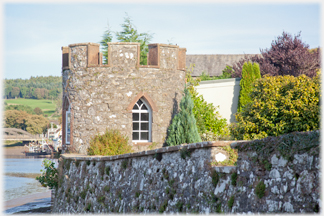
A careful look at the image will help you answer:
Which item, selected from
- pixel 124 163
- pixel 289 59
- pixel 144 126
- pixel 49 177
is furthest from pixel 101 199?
pixel 289 59

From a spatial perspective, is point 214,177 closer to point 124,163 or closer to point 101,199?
point 124,163

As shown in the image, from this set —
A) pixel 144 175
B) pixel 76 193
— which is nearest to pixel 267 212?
pixel 144 175

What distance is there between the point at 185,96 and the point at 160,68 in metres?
1.37

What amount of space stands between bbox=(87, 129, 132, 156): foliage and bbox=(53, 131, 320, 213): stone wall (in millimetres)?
1681

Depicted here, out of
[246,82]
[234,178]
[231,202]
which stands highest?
[246,82]

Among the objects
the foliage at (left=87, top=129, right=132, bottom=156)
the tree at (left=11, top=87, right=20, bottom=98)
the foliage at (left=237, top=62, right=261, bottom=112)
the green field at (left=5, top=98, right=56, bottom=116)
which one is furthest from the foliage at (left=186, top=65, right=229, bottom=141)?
the green field at (left=5, top=98, right=56, bottom=116)

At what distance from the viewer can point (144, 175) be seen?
26.6 feet

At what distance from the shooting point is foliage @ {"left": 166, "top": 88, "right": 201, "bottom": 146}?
13.0 metres

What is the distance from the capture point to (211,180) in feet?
19.7

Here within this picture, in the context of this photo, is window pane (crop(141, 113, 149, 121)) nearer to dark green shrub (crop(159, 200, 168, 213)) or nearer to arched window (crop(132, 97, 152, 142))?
arched window (crop(132, 97, 152, 142))

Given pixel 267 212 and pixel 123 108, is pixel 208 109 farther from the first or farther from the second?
pixel 267 212

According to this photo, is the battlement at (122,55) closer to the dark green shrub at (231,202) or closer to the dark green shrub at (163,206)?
the dark green shrub at (163,206)

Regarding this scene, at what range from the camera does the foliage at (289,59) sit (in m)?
21.9

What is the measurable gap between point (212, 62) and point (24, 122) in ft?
192
